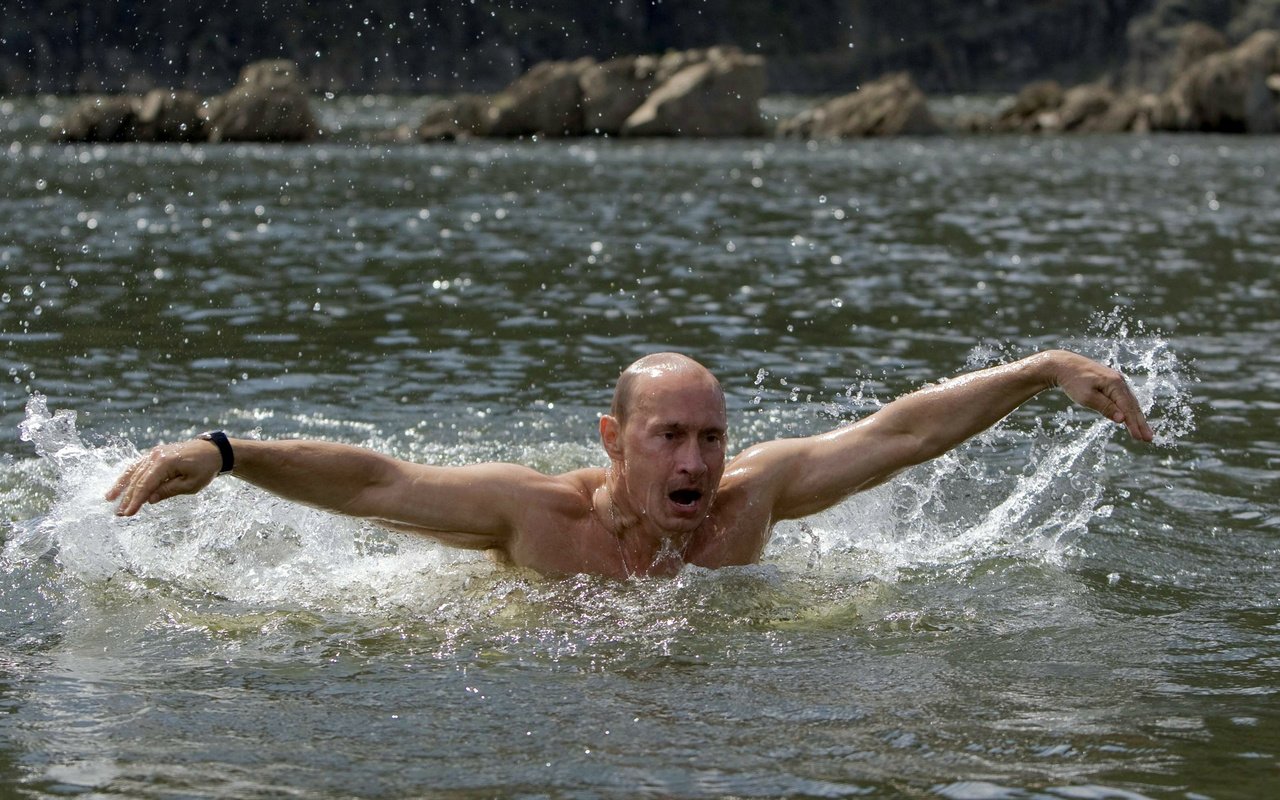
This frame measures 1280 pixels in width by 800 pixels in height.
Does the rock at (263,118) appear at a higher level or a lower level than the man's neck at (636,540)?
higher

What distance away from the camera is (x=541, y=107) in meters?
63.0

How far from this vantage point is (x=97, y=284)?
21.7 metres

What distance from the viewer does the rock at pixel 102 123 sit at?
57.1m

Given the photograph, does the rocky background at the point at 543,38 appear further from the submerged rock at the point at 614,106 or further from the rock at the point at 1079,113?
the submerged rock at the point at 614,106

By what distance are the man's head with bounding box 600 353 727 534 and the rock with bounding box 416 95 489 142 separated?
2152 inches

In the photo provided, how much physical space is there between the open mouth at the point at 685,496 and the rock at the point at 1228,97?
203 feet

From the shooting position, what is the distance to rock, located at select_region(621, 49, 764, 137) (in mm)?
62062

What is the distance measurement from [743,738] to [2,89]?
135789 millimetres

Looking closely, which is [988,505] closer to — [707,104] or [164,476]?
[164,476]

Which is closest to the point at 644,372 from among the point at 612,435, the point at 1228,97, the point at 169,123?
the point at 612,435

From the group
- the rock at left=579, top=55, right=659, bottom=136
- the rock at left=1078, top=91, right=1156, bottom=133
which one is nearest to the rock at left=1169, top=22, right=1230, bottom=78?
the rock at left=1078, top=91, right=1156, bottom=133

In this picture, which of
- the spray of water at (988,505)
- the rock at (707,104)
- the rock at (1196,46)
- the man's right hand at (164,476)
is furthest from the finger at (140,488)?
the rock at (1196,46)

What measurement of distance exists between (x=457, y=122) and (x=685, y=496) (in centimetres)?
5595

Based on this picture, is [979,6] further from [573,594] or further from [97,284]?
[573,594]
